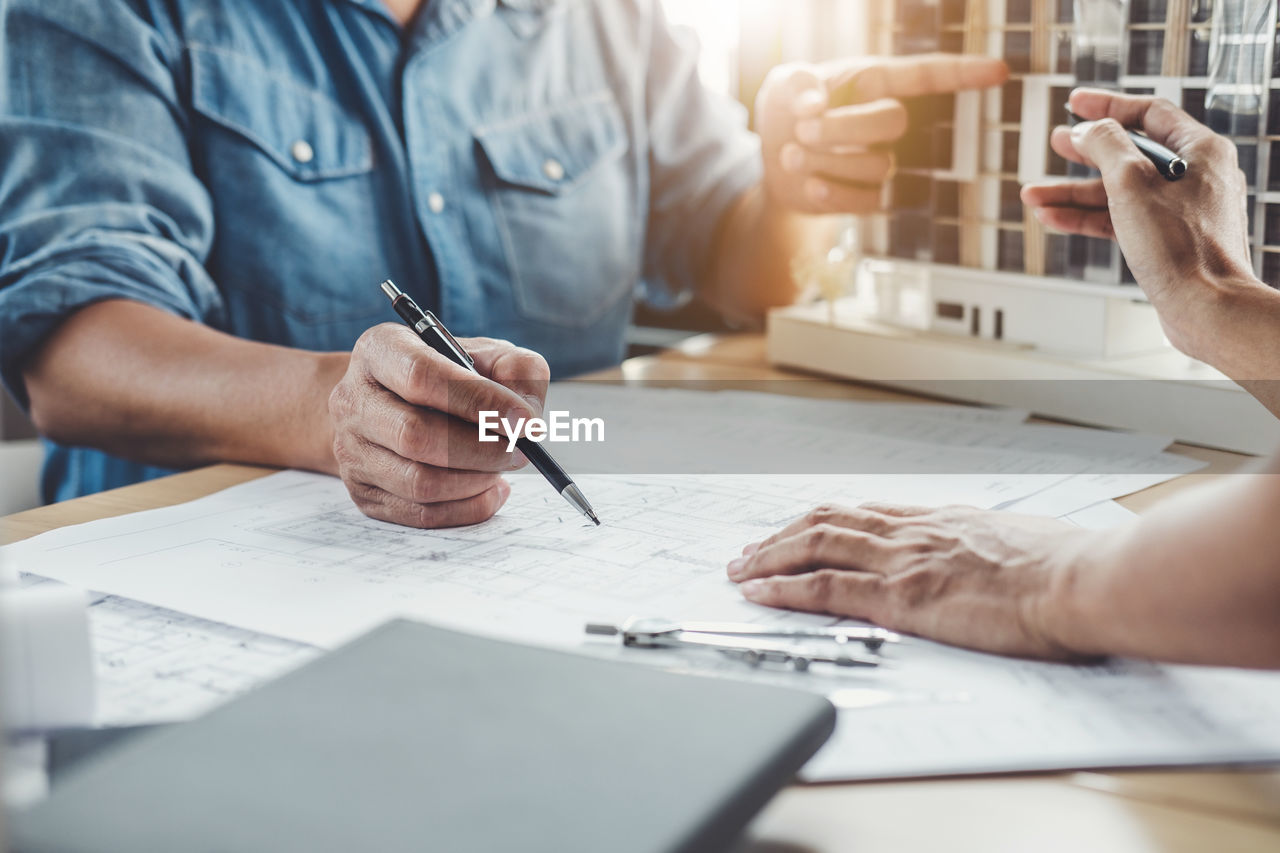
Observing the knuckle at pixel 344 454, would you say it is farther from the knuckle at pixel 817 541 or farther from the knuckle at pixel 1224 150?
the knuckle at pixel 1224 150

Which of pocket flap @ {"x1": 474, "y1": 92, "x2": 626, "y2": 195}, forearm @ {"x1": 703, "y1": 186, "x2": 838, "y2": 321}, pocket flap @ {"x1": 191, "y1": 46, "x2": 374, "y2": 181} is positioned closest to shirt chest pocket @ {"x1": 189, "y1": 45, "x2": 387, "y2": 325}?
pocket flap @ {"x1": 191, "y1": 46, "x2": 374, "y2": 181}

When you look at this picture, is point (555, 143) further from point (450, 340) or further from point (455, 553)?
point (455, 553)

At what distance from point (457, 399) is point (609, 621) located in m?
0.24

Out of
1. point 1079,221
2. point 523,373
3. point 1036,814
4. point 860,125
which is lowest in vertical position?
point 1036,814

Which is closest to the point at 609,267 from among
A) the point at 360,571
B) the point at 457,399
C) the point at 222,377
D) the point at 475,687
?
the point at 222,377

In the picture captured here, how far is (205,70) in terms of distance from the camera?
1246 mm

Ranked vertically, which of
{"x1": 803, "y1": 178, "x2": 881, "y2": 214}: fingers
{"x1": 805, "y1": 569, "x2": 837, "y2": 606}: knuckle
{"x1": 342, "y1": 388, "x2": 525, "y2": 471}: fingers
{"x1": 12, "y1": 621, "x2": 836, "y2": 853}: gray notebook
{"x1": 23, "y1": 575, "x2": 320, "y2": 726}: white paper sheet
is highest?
{"x1": 803, "y1": 178, "x2": 881, "y2": 214}: fingers

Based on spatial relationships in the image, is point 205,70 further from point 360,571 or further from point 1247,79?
point 1247,79

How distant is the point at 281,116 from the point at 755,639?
0.97 metres

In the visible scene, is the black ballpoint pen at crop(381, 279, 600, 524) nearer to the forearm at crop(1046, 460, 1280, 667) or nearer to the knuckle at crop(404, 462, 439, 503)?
the knuckle at crop(404, 462, 439, 503)

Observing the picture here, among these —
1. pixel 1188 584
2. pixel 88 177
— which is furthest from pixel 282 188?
pixel 1188 584

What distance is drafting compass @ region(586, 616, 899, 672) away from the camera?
0.59 meters

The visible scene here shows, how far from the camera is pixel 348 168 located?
1347 millimetres

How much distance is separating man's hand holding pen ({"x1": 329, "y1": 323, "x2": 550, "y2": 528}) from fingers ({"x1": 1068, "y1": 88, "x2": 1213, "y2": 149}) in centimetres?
57
